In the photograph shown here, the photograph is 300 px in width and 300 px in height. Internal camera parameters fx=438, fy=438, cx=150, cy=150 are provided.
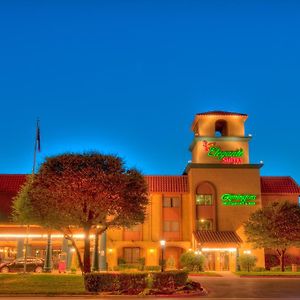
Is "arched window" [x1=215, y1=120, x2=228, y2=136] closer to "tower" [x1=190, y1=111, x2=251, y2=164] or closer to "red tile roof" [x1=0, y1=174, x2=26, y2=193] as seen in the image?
"tower" [x1=190, y1=111, x2=251, y2=164]

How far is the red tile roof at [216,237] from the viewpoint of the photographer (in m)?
51.5

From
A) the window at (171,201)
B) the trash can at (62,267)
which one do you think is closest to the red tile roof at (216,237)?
the window at (171,201)

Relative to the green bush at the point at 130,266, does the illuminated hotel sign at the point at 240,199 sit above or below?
above

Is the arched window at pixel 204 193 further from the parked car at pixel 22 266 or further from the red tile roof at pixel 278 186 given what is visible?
the parked car at pixel 22 266

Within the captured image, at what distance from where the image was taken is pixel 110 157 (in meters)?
37.9

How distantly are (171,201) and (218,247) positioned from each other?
9.64 m

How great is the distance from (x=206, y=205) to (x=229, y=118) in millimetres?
12451

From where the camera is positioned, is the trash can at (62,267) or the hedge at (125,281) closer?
the hedge at (125,281)

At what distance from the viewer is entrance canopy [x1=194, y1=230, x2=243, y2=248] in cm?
5109

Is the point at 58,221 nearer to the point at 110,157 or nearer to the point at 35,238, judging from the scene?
the point at 110,157

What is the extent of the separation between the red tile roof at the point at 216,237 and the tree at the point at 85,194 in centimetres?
1511

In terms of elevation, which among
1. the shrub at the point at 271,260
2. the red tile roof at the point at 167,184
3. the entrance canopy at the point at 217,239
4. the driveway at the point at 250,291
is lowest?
the driveway at the point at 250,291

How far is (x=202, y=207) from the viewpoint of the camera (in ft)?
183

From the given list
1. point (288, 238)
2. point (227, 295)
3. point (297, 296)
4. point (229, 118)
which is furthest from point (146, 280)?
point (229, 118)
